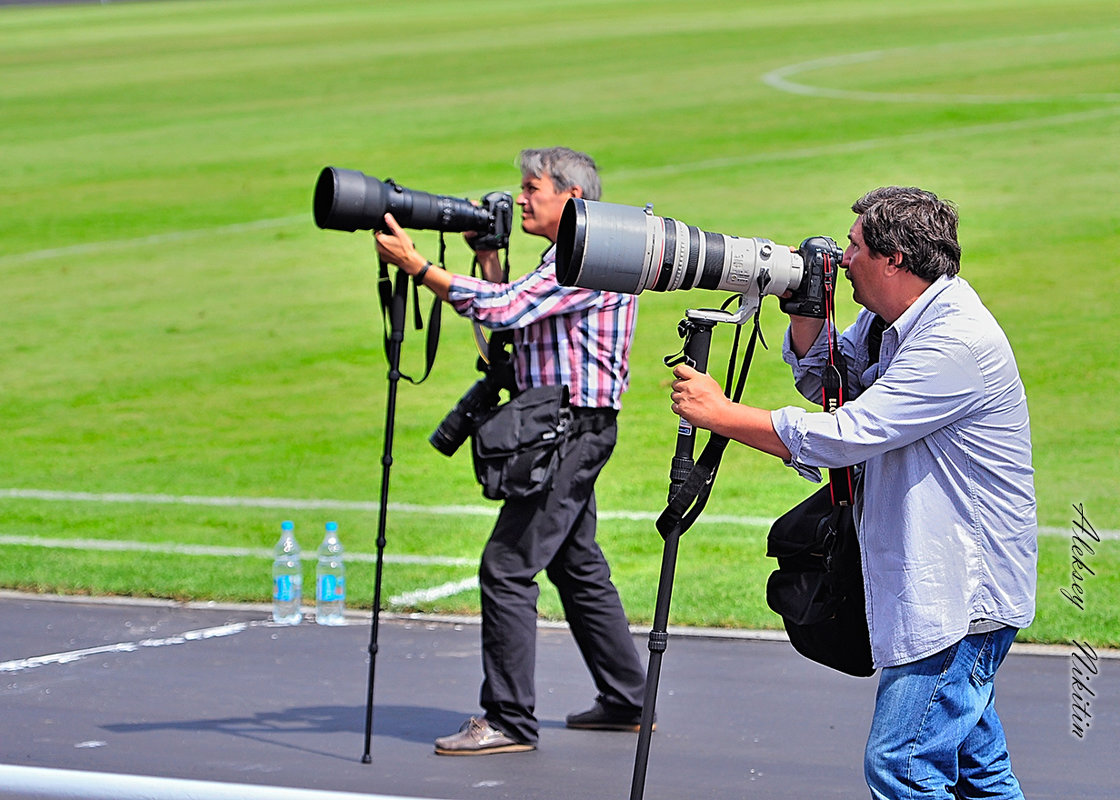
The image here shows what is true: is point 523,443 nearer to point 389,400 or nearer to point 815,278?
point 389,400

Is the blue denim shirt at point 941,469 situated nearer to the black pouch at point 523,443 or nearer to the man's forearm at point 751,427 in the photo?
the man's forearm at point 751,427

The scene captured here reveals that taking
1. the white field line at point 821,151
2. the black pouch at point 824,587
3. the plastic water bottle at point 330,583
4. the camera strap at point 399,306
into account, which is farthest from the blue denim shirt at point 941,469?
the white field line at point 821,151

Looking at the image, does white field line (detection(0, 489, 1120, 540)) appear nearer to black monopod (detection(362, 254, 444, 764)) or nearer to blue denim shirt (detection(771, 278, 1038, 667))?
black monopod (detection(362, 254, 444, 764))

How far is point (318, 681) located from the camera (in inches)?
295

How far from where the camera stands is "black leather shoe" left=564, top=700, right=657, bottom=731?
6.60 meters

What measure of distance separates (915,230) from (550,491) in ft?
7.88

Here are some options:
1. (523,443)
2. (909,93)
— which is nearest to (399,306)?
(523,443)

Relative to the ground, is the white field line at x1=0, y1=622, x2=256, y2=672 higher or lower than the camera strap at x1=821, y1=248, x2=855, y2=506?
lower

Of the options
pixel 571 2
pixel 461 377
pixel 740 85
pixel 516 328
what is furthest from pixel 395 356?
pixel 571 2

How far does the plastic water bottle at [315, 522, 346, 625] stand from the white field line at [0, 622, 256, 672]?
370 mm

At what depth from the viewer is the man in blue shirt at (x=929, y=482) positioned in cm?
419

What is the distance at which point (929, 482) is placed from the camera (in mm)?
4254

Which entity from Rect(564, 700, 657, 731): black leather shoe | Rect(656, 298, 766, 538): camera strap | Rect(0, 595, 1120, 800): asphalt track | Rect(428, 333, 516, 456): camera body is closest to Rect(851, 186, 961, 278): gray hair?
Rect(656, 298, 766, 538): camera strap

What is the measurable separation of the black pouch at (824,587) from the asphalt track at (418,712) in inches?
59.4
